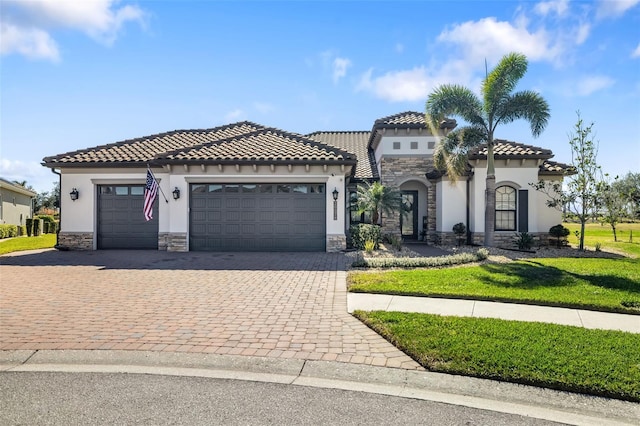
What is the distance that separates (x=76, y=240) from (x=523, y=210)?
1981 cm

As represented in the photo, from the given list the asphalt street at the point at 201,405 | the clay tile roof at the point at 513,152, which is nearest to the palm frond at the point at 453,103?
the clay tile roof at the point at 513,152

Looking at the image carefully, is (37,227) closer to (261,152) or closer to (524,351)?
(261,152)

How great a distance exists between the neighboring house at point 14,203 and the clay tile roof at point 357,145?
81.7 feet

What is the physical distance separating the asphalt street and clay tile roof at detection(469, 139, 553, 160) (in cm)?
1498

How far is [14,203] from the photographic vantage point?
32844 mm

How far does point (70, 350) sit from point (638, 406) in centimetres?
659

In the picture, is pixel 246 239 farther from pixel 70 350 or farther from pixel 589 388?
pixel 589 388

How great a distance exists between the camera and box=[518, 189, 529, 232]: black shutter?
17.4m

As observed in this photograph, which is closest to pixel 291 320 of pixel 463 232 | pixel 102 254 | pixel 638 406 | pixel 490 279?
pixel 638 406

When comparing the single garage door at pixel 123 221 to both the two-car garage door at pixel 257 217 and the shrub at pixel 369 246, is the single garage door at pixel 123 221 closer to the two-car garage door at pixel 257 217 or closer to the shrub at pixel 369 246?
the two-car garage door at pixel 257 217

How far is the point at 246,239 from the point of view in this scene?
15984 mm

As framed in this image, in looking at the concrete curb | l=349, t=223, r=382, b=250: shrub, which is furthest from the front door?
the concrete curb

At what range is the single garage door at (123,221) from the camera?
1673 cm

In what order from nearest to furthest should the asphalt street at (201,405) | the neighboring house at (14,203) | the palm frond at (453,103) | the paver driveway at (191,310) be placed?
the asphalt street at (201,405) → the paver driveway at (191,310) → the palm frond at (453,103) → the neighboring house at (14,203)
